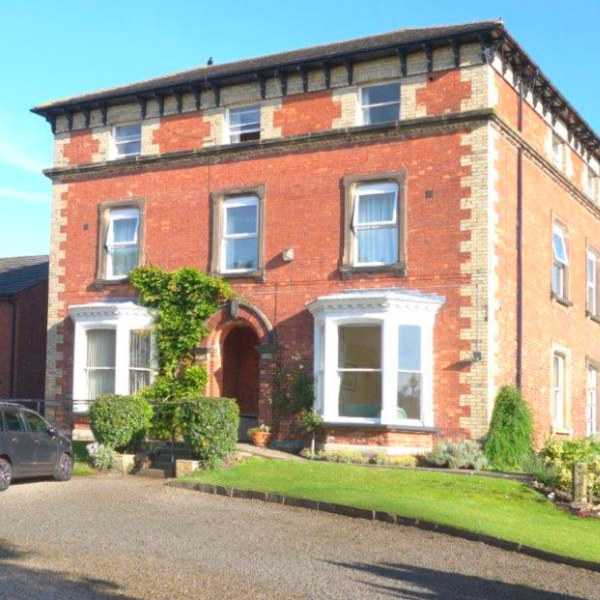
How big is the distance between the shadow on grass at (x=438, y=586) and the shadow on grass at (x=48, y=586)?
108 inches

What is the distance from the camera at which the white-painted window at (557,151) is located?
84.7 feet

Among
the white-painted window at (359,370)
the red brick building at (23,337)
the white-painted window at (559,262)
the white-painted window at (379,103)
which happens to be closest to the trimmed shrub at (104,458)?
the white-painted window at (359,370)

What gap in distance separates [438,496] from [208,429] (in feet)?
16.1

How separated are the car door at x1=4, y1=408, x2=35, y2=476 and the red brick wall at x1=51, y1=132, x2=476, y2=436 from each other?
21.7 feet

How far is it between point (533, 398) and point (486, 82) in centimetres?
711

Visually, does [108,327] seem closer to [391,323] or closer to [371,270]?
[371,270]

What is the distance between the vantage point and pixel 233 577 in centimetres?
1068

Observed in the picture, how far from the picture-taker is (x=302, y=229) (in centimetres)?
2316

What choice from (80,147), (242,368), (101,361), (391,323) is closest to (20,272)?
(80,147)

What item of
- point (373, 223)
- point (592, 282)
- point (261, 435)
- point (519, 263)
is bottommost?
point (261, 435)

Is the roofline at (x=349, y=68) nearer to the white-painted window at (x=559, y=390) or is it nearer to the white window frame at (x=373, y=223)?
the white window frame at (x=373, y=223)

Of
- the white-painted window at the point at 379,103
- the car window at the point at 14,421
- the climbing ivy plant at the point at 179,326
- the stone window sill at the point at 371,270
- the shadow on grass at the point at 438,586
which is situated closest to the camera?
the shadow on grass at the point at 438,586

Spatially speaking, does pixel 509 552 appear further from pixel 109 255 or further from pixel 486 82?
pixel 109 255

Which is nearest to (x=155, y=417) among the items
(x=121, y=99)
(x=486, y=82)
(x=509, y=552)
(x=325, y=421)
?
(x=325, y=421)
